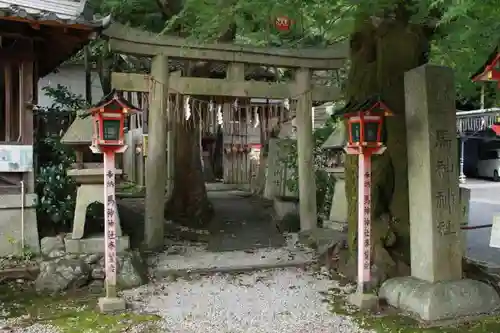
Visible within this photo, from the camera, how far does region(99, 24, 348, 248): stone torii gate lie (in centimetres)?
1003

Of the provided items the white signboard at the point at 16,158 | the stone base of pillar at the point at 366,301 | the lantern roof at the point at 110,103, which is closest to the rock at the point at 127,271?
the white signboard at the point at 16,158

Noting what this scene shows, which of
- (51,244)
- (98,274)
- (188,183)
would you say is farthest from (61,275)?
(188,183)

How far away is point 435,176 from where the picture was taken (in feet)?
22.1

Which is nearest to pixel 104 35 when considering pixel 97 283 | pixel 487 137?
pixel 97 283

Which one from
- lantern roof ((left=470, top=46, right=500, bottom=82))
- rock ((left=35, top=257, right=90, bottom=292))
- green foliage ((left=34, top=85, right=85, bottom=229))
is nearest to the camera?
lantern roof ((left=470, top=46, right=500, bottom=82))

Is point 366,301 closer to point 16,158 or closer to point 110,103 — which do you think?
point 110,103

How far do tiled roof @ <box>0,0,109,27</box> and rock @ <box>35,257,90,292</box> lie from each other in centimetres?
364

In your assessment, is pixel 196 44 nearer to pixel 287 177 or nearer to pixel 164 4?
pixel 164 4

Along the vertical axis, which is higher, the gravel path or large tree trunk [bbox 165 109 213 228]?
large tree trunk [bbox 165 109 213 228]

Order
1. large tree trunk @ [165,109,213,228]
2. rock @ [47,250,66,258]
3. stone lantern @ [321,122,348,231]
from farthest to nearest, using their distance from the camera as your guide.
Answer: large tree trunk @ [165,109,213,228], stone lantern @ [321,122,348,231], rock @ [47,250,66,258]

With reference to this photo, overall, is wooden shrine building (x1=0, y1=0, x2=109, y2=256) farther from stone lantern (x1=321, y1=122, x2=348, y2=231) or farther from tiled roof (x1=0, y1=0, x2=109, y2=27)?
stone lantern (x1=321, y1=122, x2=348, y2=231)

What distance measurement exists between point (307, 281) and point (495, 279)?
9.51 ft

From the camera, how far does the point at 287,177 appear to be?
47.8ft

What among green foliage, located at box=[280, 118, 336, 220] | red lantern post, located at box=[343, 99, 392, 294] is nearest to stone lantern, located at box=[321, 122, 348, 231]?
green foliage, located at box=[280, 118, 336, 220]
